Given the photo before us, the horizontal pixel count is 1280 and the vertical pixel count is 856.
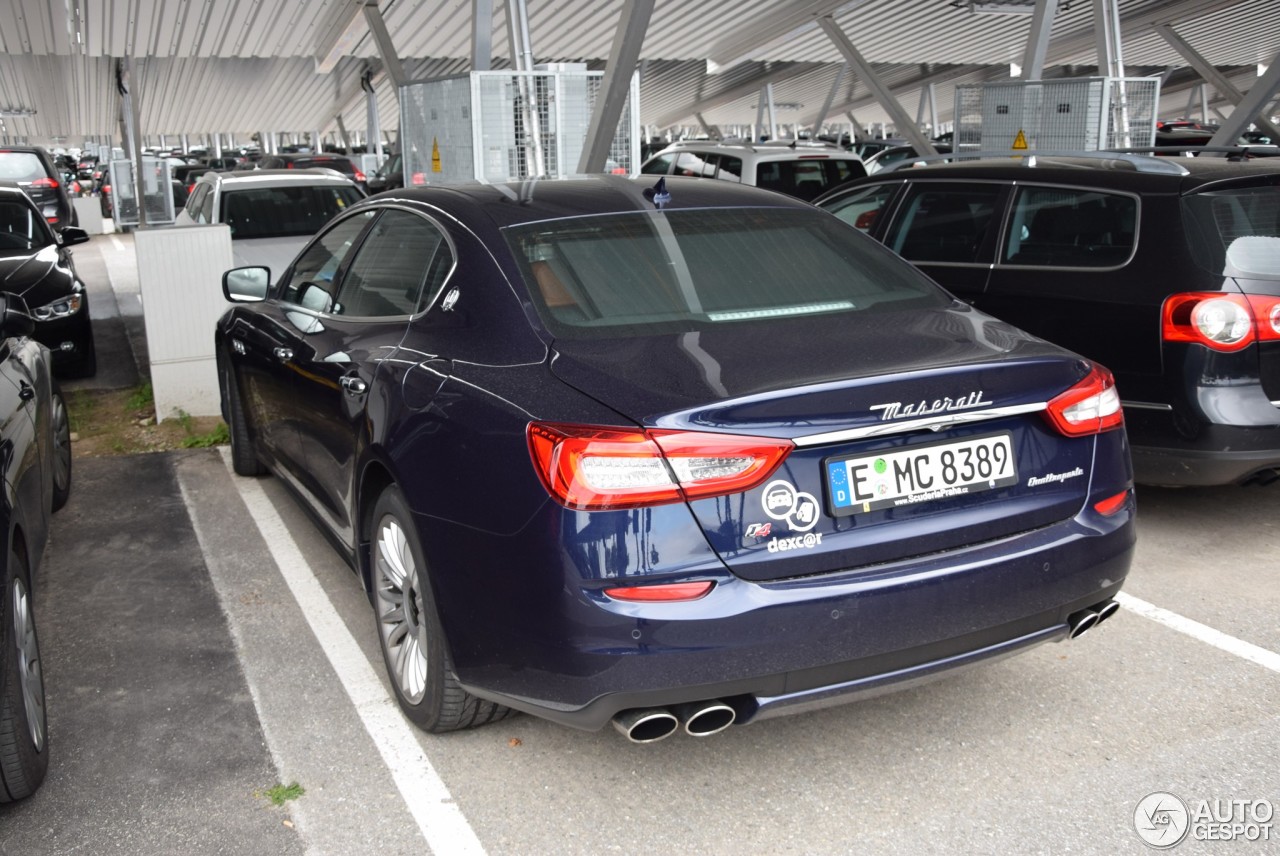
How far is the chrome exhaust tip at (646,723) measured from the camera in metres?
2.80

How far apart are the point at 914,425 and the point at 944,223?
3562 millimetres

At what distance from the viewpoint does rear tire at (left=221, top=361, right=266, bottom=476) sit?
5.93 metres

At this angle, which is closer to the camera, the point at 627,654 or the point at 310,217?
the point at 627,654

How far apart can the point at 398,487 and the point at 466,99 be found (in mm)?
9317

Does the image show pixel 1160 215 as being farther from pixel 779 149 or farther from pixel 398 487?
pixel 779 149

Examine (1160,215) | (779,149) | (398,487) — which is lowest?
(398,487)

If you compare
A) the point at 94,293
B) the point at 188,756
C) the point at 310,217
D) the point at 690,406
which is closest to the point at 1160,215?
the point at 690,406

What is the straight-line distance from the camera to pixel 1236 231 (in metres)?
4.91

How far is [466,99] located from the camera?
39.4 feet

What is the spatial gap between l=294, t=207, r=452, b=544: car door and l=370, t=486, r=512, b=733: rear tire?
1.06 feet

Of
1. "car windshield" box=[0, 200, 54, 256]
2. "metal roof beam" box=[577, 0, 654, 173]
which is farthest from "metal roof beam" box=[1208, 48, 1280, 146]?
"car windshield" box=[0, 200, 54, 256]

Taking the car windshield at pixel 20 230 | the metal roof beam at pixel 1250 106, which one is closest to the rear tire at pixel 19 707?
the car windshield at pixel 20 230

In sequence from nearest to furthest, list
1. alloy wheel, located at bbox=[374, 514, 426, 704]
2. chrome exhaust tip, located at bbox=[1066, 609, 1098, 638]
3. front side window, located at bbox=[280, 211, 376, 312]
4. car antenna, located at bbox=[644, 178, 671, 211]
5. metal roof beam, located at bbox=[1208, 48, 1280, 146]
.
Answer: chrome exhaust tip, located at bbox=[1066, 609, 1098, 638] → alloy wheel, located at bbox=[374, 514, 426, 704] → car antenna, located at bbox=[644, 178, 671, 211] → front side window, located at bbox=[280, 211, 376, 312] → metal roof beam, located at bbox=[1208, 48, 1280, 146]

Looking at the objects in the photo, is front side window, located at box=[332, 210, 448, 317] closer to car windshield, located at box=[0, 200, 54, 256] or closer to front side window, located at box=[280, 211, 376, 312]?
front side window, located at box=[280, 211, 376, 312]
